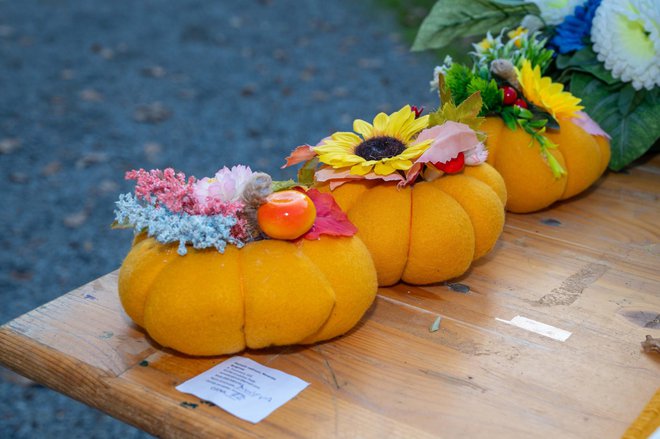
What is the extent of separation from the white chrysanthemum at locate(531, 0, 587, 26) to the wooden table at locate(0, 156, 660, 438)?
0.53m

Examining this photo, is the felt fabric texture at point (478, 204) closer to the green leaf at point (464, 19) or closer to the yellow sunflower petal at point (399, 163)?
the yellow sunflower petal at point (399, 163)

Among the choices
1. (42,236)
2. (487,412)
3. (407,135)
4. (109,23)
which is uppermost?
(407,135)

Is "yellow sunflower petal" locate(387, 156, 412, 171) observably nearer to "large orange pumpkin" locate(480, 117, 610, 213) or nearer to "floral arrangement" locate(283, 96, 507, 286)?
"floral arrangement" locate(283, 96, 507, 286)

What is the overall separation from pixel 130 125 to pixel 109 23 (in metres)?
1.36

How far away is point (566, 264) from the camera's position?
1142 mm

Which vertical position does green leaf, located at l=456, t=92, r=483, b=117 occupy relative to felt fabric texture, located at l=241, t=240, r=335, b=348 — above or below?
above

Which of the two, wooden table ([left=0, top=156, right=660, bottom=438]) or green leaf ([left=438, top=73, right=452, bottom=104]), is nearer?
wooden table ([left=0, top=156, right=660, bottom=438])

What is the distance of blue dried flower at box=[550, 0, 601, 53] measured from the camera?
143cm

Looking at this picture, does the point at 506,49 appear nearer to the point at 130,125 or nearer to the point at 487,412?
the point at 487,412

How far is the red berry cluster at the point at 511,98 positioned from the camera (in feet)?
4.00

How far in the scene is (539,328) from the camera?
38.1 inches

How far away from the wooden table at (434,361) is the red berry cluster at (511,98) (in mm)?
244

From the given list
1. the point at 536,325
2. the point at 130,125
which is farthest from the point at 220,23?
the point at 536,325

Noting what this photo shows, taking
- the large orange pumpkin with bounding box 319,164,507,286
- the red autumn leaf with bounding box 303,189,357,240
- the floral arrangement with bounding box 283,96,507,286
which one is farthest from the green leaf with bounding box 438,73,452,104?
the red autumn leaf with bounding box 303,189,357,240
